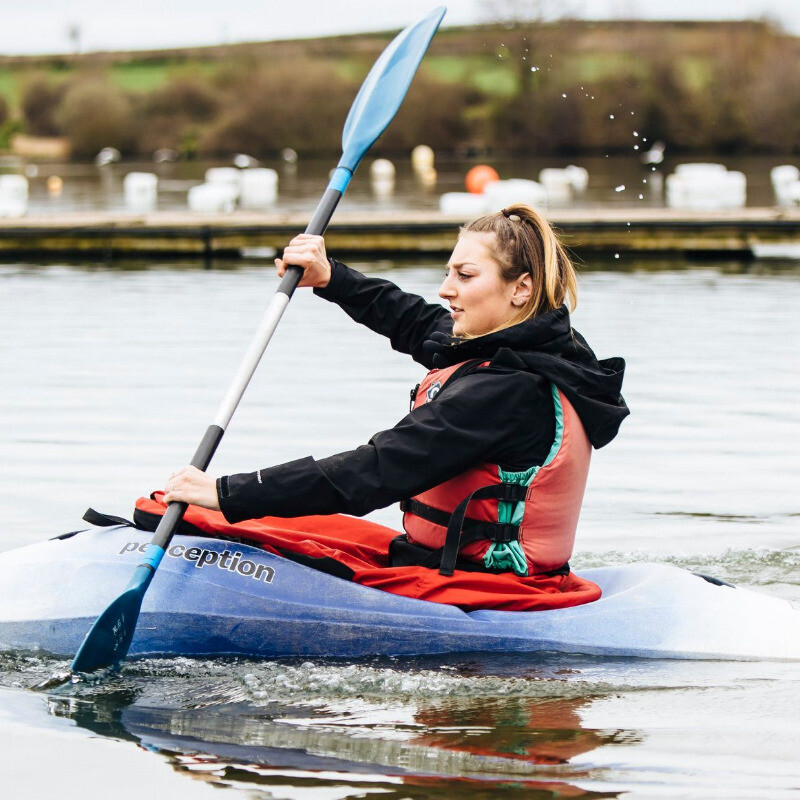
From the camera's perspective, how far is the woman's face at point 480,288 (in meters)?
3.19

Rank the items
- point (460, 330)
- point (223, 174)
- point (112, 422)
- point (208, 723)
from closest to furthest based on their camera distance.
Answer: point (208, 723), point (460, 330), point (112, 422), point (223, 174)

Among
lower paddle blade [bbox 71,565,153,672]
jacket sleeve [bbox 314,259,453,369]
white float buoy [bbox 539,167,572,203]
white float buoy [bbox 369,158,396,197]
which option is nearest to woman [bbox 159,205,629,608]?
lower paddle blade [bbox 71,565,153,672]

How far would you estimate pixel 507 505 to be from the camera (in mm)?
3193

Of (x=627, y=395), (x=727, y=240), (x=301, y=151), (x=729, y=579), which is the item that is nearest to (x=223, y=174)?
(x=727, y=240)

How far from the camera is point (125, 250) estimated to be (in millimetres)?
13352

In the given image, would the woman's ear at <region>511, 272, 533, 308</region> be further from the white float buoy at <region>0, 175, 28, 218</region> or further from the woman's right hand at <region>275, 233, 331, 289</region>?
the white float buoy at <region>0, 175, 28, 218</region>

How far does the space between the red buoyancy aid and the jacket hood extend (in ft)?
0.11

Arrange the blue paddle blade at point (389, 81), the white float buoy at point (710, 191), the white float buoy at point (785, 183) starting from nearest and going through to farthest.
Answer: the blue paddle blade at point (389, 81), the white float buoy at point (710, 191), the white float buoy at point (785, 183)

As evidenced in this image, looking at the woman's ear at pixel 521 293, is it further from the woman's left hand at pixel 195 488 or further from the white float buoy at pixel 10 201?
the white float buoy at pixel 10 201

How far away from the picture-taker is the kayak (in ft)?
10.9

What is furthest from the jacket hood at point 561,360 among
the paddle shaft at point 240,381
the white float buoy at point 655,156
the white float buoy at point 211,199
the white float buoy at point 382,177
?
the white float buoy at point 382,177

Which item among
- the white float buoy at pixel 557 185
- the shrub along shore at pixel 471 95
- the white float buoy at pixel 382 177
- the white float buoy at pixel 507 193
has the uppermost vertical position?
the shrub along shore at pixel 471 95

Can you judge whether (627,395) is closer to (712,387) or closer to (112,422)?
(712,387)

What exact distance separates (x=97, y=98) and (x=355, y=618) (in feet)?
143
